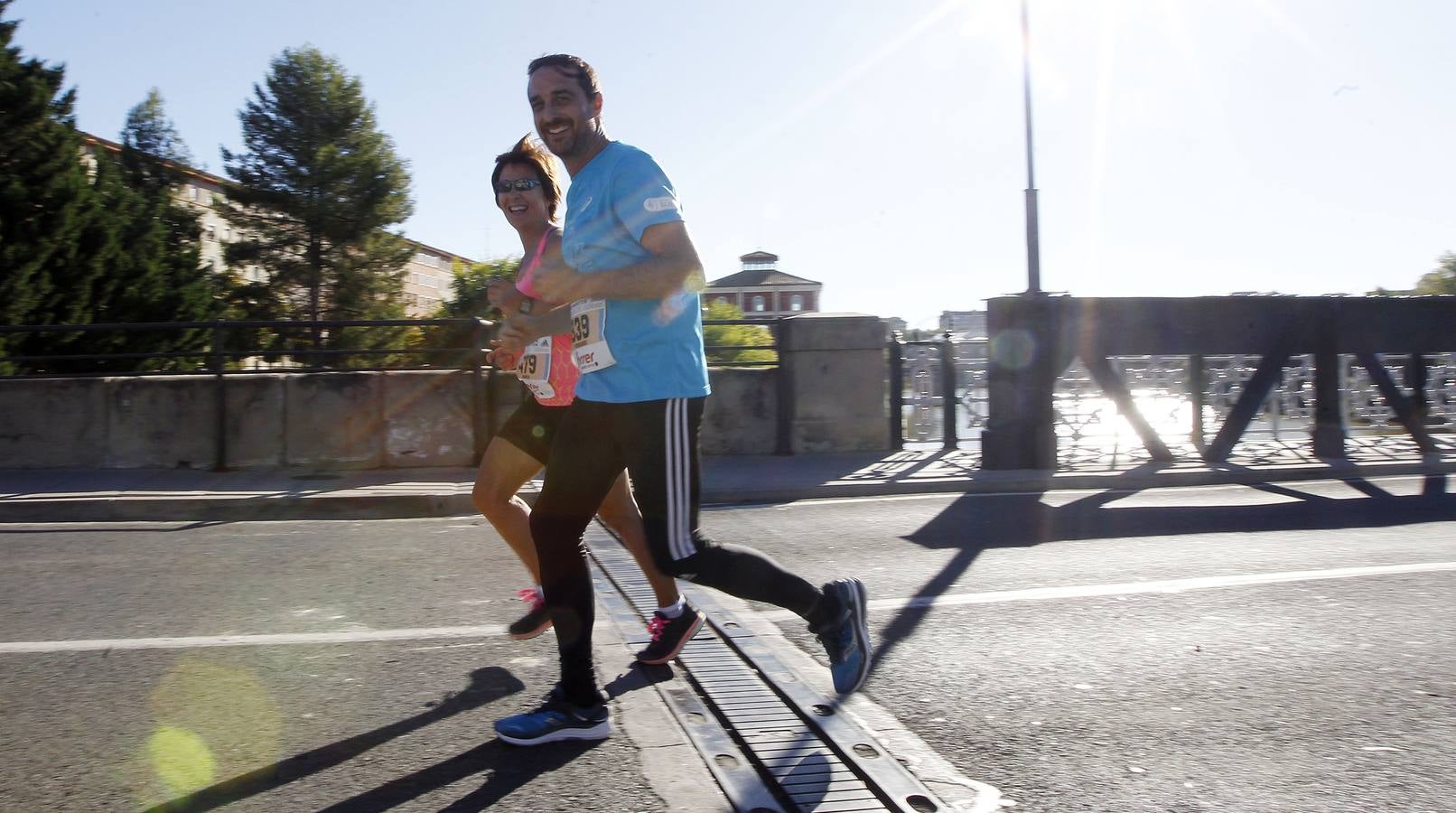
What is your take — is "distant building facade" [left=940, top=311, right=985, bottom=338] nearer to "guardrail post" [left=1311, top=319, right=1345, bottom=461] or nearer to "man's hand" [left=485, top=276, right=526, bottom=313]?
"guardrail post" [left=1311, top=319, right=1345, bottom=461]

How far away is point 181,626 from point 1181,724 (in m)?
3.69

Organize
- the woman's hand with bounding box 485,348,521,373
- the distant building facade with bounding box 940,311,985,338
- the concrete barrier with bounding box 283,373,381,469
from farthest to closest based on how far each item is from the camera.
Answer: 1. the distant building facade with bounding box 940,311,985,338
2. the concrete barrier with bounding box 283,373,381,469
3. the woman's hand with bounding box 485,348,521,373

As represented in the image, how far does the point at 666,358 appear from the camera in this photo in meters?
3.27

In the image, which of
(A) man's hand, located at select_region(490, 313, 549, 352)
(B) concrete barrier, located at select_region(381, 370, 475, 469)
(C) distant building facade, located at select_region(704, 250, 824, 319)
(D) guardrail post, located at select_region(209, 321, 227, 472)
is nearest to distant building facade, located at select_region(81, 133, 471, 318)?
(D) guardrail post, located at select_region(209, 321, 227, 472)

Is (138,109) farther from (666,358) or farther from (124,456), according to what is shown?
(666,358)

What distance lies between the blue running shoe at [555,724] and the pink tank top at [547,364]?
1.07 meters

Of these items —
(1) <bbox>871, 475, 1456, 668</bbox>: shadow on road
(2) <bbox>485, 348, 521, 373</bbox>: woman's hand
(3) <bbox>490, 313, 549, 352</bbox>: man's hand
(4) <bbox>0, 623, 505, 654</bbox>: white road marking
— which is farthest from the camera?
(1) <bbox>871, 475, 1456, 668</bbox>: shadow on road

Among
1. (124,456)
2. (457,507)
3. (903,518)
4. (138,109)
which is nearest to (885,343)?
(903,518)

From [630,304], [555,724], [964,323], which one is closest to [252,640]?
[555,724]

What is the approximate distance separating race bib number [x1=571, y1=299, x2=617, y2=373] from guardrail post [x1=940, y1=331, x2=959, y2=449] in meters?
9.28

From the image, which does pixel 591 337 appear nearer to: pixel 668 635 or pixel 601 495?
pixel 601 495

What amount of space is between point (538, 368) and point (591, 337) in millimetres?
747

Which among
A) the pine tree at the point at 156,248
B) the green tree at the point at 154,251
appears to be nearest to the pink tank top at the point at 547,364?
the pine tree at the point at 156,248

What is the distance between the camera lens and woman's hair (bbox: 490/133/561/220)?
13.6 ft
